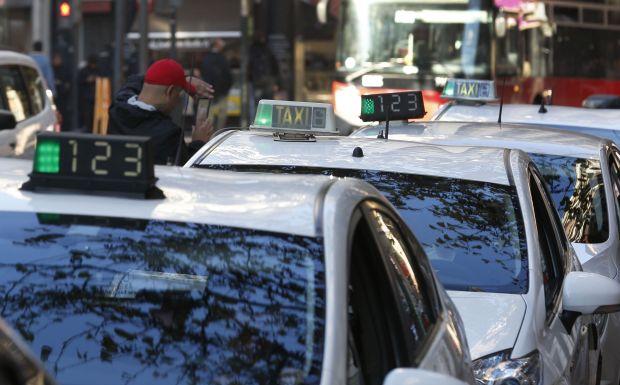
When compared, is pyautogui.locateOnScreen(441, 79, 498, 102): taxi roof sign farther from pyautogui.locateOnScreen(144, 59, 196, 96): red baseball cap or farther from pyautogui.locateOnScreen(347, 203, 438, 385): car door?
pyautogui.locateOnScreen(347, 203, 438, 385): car door

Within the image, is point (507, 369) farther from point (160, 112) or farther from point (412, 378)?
point (160, 112)

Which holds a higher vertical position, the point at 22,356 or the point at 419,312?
the point at 22,356

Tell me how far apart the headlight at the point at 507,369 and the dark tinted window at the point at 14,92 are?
362 inches

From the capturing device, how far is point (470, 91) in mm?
11727

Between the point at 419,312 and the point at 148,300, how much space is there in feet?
2.75

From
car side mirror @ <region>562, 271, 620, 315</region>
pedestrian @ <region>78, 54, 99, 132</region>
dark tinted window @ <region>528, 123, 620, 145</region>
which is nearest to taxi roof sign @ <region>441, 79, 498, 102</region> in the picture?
dark tinted window @ <region>528, 123, 620, 145</region>

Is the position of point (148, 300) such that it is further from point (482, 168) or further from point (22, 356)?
point (482, 168)

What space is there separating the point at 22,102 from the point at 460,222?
8.69 meters

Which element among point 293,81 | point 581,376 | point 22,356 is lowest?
point 293,81

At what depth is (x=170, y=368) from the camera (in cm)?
341

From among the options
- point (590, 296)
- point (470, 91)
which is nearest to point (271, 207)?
point (590, 296)

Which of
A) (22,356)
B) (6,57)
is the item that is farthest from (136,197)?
(6,57)

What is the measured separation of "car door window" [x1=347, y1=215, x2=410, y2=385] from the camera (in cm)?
371

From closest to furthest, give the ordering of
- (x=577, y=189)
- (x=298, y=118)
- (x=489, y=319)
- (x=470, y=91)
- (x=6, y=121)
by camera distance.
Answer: (x=489, y=319) < (x=298, y=118) < (x=577, y=189) < (x=470, y=91) < (x=6, y=121)
